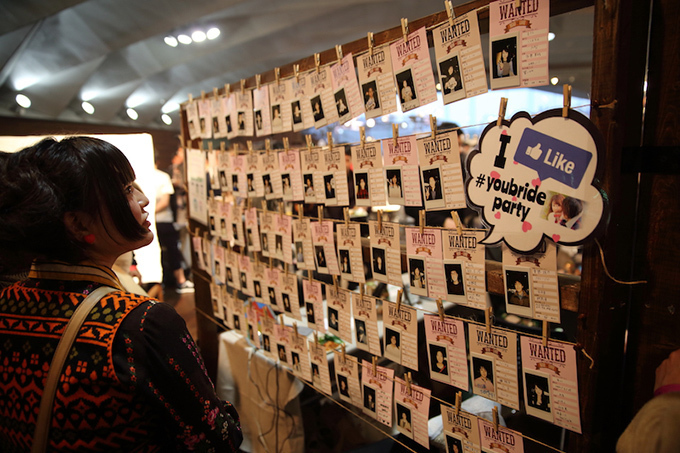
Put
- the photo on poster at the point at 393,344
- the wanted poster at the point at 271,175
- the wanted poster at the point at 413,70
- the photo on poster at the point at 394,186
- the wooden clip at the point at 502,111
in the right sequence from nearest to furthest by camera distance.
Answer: the wooden clip at the point at 502,111 → the wanted poster at the point at 413,70 → the photo on poster at the point at 394,186 → the photo on poster at the point at 393,344 → the wanted poster at the point at 271,175

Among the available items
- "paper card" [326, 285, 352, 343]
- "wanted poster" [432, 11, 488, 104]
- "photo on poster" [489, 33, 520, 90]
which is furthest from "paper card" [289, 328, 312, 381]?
"photo on poster" [489, 33, 520, 90]

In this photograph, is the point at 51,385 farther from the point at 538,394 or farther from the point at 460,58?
the point at 460,58

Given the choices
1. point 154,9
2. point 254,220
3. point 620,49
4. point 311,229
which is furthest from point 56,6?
point 620,49

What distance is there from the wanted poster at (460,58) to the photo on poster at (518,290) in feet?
1.68

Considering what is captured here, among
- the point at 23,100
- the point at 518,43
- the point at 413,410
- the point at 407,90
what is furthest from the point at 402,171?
the point at 23,100

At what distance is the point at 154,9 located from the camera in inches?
182

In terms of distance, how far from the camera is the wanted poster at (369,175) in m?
1.46

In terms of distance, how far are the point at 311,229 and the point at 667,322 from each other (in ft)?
4.10

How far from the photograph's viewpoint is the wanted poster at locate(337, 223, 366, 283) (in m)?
1.60

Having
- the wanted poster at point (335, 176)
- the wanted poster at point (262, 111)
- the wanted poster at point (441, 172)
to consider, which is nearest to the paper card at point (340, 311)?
the wanted poster at point (335, 176)

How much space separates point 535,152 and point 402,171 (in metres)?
0.44

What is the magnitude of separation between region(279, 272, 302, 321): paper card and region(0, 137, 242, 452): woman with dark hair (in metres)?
1.00

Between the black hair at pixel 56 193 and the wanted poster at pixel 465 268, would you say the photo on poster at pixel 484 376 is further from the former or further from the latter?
the black hair at pixel 56 193

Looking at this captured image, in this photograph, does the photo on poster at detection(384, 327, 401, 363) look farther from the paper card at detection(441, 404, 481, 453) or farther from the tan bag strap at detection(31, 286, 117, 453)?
the tan bag strap at detection(31, 286, 117, 453)
